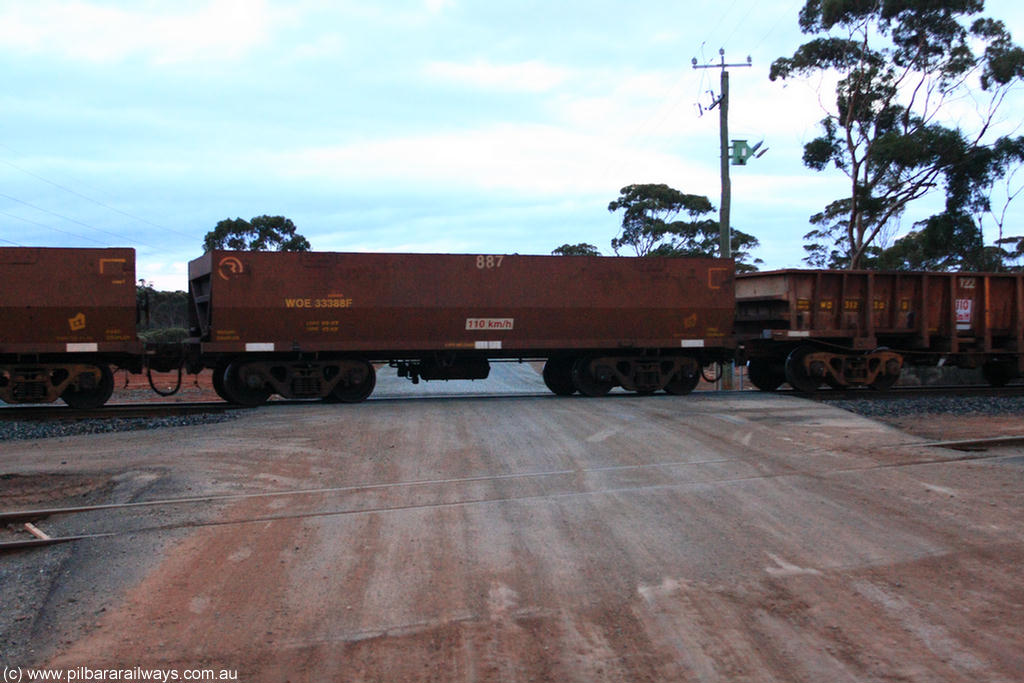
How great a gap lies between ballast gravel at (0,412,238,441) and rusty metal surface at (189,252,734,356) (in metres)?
2.24

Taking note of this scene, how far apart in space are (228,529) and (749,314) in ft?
46.5

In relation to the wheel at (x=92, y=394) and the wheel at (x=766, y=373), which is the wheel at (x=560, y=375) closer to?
the wheel at (x=766, y=373)

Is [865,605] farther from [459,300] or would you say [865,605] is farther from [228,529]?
[459,300]

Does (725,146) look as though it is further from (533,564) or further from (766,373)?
(533,564)

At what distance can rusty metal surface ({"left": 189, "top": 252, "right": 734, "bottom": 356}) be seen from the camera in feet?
49.3

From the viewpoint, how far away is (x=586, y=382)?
16.8m

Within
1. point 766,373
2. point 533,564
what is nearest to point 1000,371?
point 766,373

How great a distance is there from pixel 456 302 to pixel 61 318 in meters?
6.95

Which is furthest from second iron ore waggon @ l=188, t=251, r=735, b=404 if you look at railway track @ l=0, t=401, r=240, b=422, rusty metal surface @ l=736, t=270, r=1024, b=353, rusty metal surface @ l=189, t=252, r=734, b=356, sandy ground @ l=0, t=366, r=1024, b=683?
sandy ground @ l=0, t=366, r=1024, b=683

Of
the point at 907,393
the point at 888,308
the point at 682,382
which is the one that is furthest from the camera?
the point at 888,308

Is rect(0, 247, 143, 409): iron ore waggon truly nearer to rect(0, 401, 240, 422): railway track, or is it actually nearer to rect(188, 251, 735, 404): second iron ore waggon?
rect(0, 401, 240, 422): railway track

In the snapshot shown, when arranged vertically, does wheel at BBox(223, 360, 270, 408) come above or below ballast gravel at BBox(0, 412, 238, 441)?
above

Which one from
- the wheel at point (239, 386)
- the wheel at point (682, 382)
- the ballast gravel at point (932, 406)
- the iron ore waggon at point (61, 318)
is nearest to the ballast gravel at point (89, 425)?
the iron ore waggon at point (61, 318)

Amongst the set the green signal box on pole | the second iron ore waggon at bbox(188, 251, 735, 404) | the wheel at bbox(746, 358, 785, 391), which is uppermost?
the green signal box on pole
